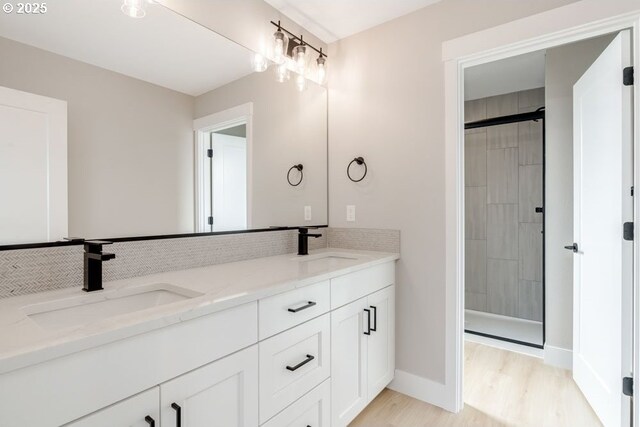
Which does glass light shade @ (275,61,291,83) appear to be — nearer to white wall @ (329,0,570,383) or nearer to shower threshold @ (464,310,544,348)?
white wall @ (329,0,570,383)

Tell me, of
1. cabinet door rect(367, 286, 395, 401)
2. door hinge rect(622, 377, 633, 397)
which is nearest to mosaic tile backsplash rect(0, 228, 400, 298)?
cabinet door rect(367, 286, 395, 401)

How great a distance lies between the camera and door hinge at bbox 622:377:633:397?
1525 mm

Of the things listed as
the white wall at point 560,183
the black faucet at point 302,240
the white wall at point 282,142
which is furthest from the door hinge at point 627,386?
the white wall at point 282,142

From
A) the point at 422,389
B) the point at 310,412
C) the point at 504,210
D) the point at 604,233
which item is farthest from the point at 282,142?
the point at 504,210

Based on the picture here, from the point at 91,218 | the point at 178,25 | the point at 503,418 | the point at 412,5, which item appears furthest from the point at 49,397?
the point at 412,5

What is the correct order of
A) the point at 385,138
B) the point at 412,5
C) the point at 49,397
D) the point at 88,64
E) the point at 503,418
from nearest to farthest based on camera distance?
the point at 49,397 < the point at 88,64 < the point at 503,418 < the point at 412,5 < the point at 385,138

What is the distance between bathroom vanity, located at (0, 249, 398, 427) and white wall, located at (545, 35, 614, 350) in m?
1.55

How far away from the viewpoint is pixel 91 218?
49.3 inches

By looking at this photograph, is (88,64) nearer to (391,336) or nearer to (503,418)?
(391,336)

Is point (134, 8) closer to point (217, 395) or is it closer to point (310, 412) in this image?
point (217, 395)

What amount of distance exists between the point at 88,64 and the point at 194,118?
0.45m

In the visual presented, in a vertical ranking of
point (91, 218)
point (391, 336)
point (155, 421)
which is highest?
point (91, 218)

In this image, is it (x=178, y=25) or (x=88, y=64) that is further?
(x=178, y=25)

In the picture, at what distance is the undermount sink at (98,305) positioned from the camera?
0.99m
